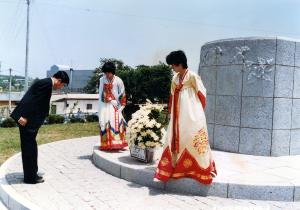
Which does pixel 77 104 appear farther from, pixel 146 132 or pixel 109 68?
pixel 146 132

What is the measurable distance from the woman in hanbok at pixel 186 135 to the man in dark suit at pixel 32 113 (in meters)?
1.70

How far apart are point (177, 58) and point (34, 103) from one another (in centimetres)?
211

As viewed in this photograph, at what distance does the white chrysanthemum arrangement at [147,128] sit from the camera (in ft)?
18.9

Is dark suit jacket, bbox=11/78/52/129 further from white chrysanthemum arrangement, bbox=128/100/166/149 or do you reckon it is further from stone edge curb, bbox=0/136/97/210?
white chrysanthemum arrangement, bbox=128/100/166/149

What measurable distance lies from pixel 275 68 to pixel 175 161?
2.91m

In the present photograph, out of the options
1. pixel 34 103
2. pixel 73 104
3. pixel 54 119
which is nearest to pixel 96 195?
pixel 34 103

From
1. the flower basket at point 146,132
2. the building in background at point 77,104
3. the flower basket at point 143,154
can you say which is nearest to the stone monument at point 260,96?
the flower basket at point 146,132

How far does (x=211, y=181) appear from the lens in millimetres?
4875

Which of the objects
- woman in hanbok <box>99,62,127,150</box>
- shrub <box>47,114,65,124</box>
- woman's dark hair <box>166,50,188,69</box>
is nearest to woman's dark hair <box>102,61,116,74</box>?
woman in hanbok <box>99,62,127,150</box>

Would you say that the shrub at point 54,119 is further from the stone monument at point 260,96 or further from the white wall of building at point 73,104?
the white wall of building at point 73,104

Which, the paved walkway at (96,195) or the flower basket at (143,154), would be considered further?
the flower basket at (143,154)

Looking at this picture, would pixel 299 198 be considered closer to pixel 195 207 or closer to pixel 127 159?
pixel 195 207

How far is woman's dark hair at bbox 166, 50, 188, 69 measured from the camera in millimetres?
4945

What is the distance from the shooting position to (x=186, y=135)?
502 centimetres
